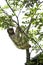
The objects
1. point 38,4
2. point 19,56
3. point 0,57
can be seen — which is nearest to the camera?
point 38,4

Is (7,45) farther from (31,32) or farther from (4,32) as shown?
(31,32)

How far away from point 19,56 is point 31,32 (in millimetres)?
913

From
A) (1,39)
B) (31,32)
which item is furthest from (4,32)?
(31,32)

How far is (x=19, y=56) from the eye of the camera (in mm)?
2299

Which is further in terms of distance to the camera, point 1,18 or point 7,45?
point 7,45

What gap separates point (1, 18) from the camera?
1.24 meters

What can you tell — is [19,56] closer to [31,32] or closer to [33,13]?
[31,32]

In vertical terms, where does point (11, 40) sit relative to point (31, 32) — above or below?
below

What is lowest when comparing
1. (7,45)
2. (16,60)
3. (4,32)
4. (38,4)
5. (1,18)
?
(16,60)

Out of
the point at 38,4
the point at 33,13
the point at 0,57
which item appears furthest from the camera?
the point at 0,57

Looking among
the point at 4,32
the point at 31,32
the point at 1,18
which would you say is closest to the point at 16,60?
the point at 4,32

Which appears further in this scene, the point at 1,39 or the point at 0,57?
the point at 1,39

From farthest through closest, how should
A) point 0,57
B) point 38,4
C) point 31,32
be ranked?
point 0,57, point 31,32, point 38,4

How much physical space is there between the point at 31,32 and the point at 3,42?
925 millimetres
